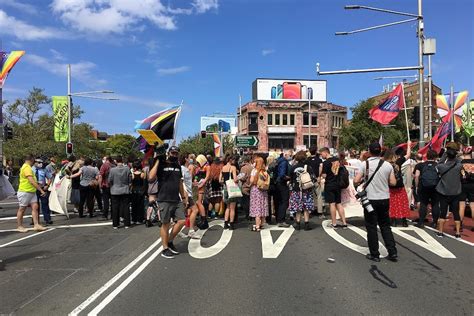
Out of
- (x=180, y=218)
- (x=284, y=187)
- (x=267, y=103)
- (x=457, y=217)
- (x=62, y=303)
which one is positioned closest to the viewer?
(x=62, y=303)

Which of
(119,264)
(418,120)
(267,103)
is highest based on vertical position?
(267,103)

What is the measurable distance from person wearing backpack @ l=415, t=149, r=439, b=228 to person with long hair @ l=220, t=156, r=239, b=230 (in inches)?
163

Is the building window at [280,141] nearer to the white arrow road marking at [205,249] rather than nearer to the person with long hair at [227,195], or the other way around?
the person with long hair at [227,195]

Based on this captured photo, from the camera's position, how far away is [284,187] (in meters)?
10.7

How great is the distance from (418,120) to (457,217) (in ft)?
31.2

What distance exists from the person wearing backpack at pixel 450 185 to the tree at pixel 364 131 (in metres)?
48.1

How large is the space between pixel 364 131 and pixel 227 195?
49284 mm

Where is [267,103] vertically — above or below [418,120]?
above

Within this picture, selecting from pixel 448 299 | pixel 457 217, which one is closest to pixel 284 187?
pixel 457 217

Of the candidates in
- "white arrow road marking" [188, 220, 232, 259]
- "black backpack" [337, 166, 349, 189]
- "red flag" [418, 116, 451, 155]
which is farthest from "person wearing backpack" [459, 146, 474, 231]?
"white arrow road marking" [188, 220, 232, 259]

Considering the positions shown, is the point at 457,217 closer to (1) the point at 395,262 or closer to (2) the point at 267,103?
(1) the point at 395,262

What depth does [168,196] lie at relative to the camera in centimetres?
748

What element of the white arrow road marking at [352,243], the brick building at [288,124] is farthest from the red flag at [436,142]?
the brick building at [288,124]

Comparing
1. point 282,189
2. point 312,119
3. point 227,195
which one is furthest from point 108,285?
point 312,119
